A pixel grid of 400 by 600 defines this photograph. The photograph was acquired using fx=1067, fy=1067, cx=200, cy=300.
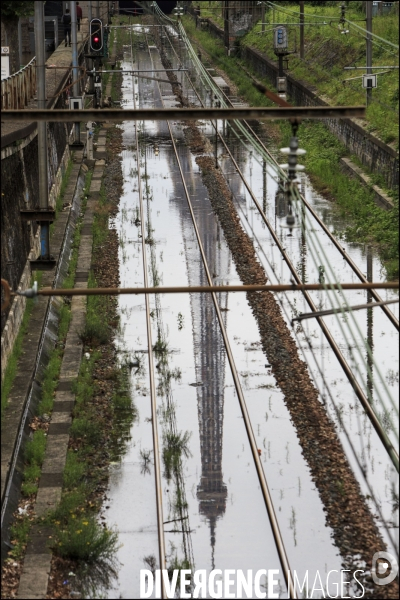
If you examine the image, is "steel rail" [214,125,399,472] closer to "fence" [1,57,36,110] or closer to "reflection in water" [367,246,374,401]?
"reflection in water" [367,246,374,401]

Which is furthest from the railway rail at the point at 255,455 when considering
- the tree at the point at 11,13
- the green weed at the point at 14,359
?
the tree at the point at 11,13

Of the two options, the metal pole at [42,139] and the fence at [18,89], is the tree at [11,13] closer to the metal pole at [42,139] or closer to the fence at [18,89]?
the fence at [18,89]

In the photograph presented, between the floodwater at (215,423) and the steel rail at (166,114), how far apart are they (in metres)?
1.52

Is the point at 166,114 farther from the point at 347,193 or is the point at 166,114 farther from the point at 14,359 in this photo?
the point at 347,193

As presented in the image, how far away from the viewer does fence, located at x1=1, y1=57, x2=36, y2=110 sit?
2122 cm

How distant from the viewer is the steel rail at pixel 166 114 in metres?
10.4

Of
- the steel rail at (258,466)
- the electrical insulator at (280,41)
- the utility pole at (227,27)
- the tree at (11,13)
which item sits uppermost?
the utility pole at (227,27)

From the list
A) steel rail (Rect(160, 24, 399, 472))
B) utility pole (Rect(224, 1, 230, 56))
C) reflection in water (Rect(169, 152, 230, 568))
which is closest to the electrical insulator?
reflection in water (Rect(169, 152, 230, 568))

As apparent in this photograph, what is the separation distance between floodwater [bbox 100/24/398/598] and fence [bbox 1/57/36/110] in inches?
152

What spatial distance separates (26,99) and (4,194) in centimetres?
933

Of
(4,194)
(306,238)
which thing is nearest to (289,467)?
(4,194)

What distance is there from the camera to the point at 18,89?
23531 mm

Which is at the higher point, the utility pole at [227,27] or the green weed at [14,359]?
the utility pole at [227,27]

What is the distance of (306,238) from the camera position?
→ 23250 millimetres
